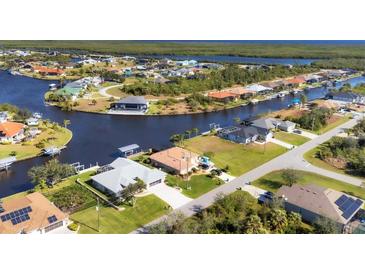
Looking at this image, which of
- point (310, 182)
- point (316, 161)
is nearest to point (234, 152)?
point (316, 161)

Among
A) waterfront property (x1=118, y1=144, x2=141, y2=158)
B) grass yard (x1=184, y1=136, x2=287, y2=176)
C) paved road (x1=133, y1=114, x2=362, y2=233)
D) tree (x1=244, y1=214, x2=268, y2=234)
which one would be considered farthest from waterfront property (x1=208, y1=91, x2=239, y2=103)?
tree (x1=244, y1=214, x2=268, y2=234)

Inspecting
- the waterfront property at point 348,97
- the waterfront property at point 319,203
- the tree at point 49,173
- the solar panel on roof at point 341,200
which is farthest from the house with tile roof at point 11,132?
the waterfront property at point 348,97

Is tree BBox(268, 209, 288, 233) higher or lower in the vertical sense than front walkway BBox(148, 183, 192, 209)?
higher

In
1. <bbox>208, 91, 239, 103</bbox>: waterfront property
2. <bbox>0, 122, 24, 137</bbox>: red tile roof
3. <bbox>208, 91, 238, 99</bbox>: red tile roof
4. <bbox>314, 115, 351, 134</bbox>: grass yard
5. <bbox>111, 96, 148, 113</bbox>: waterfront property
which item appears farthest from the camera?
<bbox>208, 91, 238, 99</bbox>: red tile roof

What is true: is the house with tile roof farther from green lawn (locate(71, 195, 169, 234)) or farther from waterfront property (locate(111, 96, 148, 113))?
green lawn (locate(71, 195, 169, 234))

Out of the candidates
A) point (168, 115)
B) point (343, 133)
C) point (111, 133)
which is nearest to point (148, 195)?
point (111, 133)

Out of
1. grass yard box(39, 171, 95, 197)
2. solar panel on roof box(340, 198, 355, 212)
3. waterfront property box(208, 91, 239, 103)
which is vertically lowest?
grass yard box(39, 171, 95, 197)
